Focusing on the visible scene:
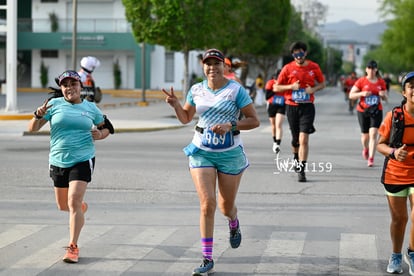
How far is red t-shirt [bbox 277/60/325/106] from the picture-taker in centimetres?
1209

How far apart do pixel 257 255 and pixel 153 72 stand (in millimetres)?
53025

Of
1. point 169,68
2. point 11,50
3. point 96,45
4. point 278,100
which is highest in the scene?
point 96,45

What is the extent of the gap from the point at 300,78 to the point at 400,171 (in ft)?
18.9

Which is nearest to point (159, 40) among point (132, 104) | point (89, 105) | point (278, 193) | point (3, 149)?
point (132, 104)

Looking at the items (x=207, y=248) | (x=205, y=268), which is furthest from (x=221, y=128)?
(x=205, y=268)

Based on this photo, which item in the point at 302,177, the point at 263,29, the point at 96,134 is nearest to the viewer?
the point at 96,134

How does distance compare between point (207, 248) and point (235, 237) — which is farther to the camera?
point (235, 237)

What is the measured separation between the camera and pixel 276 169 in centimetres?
1358

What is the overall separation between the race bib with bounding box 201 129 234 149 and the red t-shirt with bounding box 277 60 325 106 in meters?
5.49

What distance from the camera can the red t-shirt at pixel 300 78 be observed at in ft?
39.7

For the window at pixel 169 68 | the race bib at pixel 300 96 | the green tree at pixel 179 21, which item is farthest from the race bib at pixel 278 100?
the window at pixel 169 68

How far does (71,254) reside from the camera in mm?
6945

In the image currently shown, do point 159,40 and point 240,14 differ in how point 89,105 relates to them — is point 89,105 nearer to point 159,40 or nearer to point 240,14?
point 159,40

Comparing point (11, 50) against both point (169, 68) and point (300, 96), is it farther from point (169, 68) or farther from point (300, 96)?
point (169, 68)
